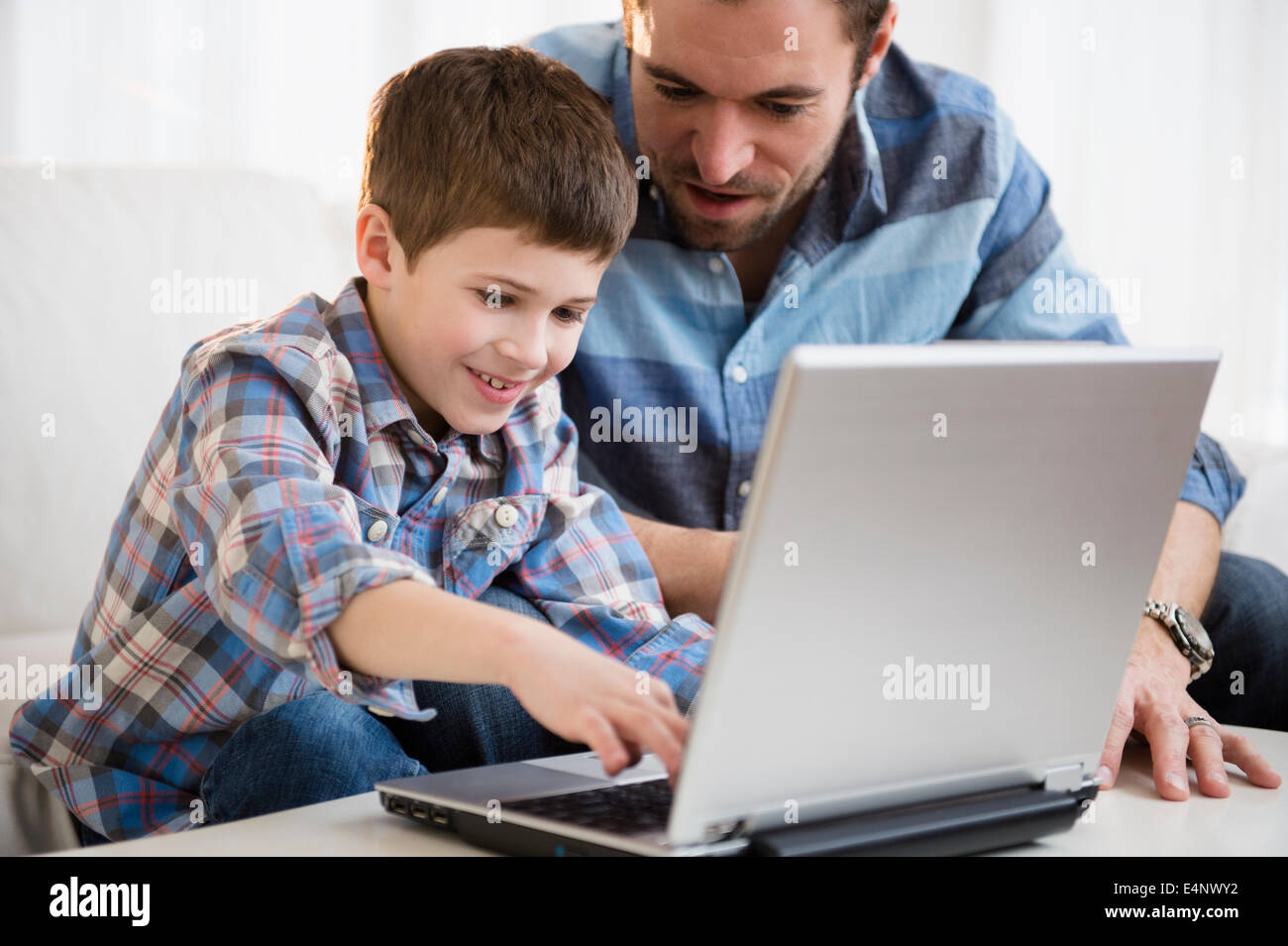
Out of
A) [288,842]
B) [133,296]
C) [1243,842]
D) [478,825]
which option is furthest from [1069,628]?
[133,296]

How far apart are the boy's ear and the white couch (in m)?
0.56

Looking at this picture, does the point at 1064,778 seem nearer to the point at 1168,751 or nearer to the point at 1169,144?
the point at 1168,751

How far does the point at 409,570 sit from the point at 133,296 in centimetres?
101

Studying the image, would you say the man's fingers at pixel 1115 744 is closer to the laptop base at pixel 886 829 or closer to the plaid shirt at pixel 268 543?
the laptop base at pixel 886 829

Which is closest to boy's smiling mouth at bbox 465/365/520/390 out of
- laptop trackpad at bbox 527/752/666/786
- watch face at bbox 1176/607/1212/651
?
laptop trackpad at bbox 527/752/666/786

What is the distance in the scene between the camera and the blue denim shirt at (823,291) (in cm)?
153

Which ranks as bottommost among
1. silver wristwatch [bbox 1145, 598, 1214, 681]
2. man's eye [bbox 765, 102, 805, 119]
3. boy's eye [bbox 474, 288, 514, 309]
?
silver wristwatch [bbox 1145, 598, 1214, 681]

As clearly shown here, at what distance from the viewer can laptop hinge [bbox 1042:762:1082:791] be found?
0.76m

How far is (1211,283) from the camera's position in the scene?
2.90 m

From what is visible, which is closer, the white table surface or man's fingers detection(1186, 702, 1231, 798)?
the white table surface

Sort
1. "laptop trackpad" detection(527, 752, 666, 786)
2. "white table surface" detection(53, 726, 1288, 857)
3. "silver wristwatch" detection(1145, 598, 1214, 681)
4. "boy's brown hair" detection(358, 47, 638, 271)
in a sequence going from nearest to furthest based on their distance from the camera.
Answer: "white table surface" detection(53, 726, 1288, 857) < "laptop trackpad" detection(527, 752, 666, 786) < "boy's brown hair" detection(358, 47, 638, 271) < "silver wristwatch" detection(1145, 598, 1214, 681)

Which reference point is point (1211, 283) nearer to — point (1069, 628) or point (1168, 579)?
point (1168, 579)

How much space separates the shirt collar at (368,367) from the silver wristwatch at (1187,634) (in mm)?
657

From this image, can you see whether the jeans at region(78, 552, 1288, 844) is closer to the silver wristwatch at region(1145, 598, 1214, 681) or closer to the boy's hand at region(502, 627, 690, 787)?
the boy's hand at region(502, 627, 690, 787)
